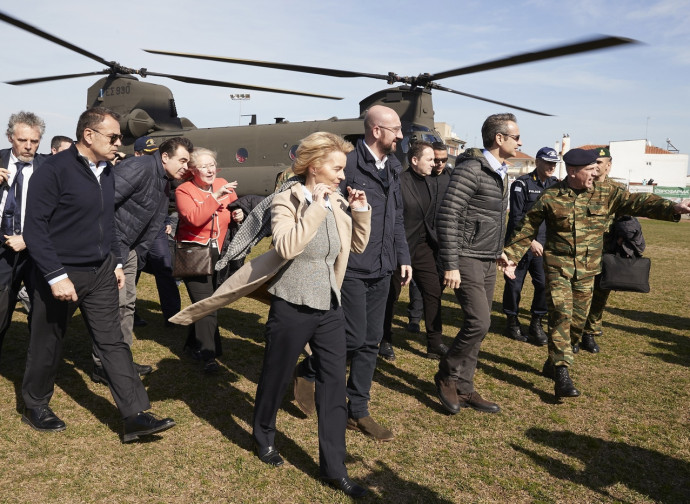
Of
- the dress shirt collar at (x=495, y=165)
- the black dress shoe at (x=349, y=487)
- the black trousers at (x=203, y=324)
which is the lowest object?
the black dress shoe at (x=349, y=487)

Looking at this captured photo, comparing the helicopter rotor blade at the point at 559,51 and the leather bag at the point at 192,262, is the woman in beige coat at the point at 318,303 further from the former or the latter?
the helicopter rotor blade at the point at 559,51

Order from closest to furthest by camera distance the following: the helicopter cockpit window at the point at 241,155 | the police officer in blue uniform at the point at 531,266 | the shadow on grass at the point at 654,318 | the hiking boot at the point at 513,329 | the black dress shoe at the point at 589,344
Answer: the black dress shoe at the point at 589,344 < the police officer in blue uniform at the point at 531,266 < the hiking boot at the point at 513,329 < the shadow on grass at the point at 654,318 < the helicopter cockpit window at the point at 241,155

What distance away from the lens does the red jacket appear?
193 inches

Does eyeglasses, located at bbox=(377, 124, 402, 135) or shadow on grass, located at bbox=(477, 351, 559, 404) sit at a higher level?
eyeglasses, located at bbox=(377, 124, 402, 135)

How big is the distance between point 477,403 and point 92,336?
3.01 m

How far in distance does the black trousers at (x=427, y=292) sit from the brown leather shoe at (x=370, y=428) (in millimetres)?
1989

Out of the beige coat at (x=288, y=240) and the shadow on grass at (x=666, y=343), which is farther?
the shadow on grass at (x=666, y=343)

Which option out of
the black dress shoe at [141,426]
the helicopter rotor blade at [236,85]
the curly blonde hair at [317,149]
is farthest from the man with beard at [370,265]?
the helicopter rotor blade at [236,85]

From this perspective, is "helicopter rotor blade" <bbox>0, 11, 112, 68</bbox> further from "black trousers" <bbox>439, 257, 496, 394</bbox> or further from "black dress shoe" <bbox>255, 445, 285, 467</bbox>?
"black trousers" <bbox>439, 257, 496, 394</bbox>

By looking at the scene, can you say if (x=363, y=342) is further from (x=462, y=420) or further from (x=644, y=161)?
(x=644, y=161)

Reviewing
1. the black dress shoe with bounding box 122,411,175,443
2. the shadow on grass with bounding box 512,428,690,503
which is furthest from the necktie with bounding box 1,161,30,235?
→ the shadow on grass with bounding box 512,428,690,503

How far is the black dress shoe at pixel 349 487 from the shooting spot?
317 centimetres

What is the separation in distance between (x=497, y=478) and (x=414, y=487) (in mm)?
553

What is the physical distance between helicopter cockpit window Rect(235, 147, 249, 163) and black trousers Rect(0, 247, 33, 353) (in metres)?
11.6
